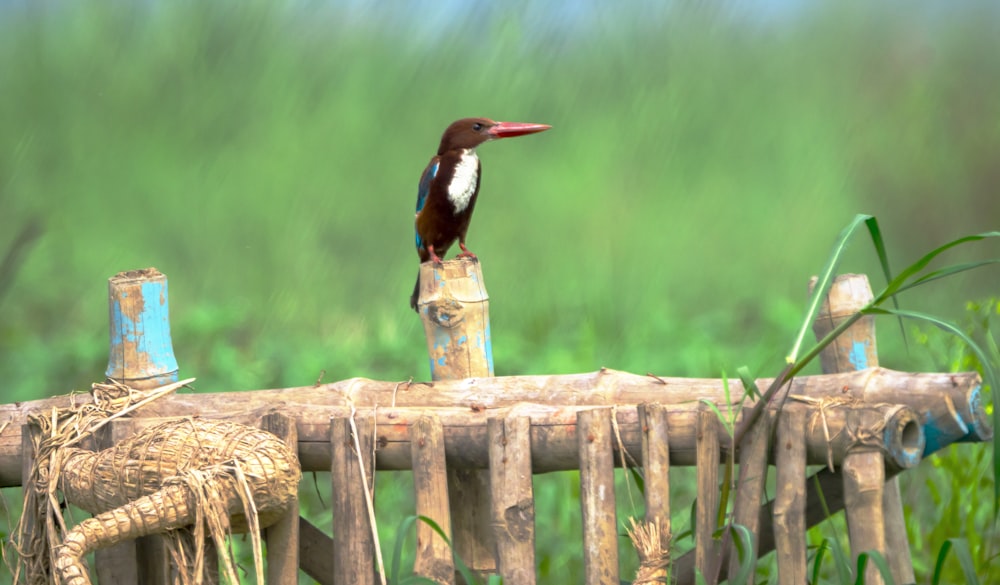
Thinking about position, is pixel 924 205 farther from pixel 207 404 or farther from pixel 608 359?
pixel 207 404

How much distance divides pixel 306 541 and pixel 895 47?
4306mm

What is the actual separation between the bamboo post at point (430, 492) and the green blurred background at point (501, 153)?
3.26m

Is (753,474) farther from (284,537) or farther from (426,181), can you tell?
(426,181)

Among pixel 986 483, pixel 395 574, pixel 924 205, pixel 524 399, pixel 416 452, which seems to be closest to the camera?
pixel 395 574

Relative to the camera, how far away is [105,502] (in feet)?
7.87

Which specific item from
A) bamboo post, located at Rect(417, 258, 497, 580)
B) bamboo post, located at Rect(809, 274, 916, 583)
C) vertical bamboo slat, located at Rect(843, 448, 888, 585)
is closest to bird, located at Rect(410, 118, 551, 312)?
bamboo post, located at Rect(417, 258, 497, 580)

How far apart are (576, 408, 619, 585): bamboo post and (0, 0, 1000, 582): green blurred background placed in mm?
3357

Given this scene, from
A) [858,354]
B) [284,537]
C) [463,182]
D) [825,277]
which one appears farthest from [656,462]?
[463,182]

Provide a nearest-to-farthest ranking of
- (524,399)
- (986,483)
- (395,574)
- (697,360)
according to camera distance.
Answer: (395,574), (524,399), (986,483), (697,360)

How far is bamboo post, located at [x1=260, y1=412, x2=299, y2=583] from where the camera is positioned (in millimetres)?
2512

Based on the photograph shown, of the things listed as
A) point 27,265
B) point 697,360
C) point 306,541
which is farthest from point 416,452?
point 27,265

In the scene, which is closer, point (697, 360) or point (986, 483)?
point (986, 483)

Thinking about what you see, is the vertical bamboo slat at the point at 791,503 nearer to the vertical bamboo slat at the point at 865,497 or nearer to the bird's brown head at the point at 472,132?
the vertical bamboo slat at the point at 865,497

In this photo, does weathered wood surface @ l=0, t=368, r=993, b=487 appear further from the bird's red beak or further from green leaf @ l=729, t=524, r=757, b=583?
the bird's red beak
